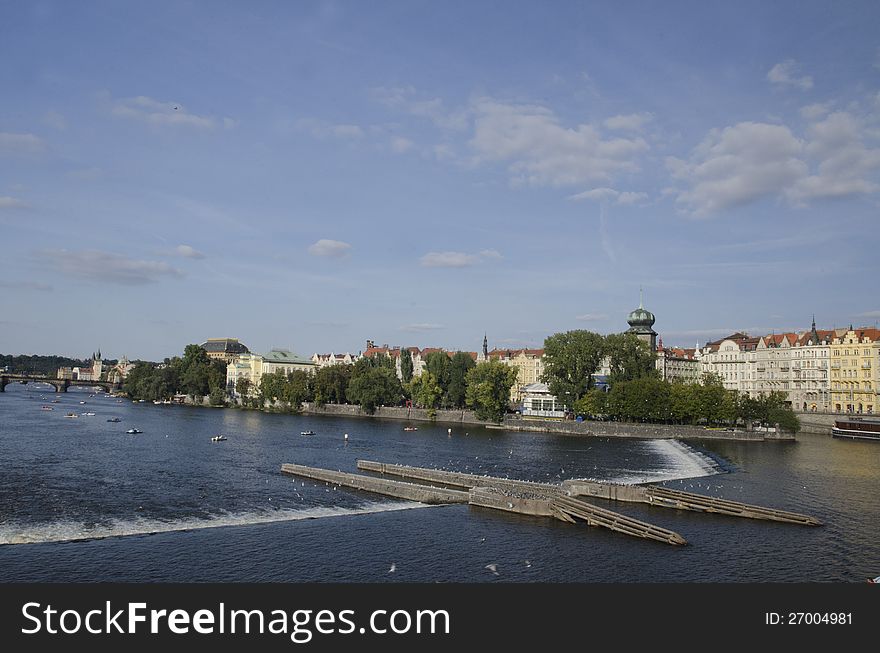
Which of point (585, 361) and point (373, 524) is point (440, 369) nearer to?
point (585, 361)

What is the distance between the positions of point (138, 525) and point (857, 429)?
382ft

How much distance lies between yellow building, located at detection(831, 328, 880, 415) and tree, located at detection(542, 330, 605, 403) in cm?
5336

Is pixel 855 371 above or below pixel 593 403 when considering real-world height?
above

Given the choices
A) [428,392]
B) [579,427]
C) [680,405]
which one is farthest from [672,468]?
[428,392]

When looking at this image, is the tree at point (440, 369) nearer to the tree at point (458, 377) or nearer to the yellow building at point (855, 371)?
the tree at point (458, 377)

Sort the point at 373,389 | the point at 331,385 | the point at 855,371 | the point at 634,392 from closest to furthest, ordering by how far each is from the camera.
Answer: the point at 634,392, the point at 855,371, the point at 373,389, the point at 331,385

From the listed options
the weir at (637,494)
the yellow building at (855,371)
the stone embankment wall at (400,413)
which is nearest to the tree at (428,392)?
the stone embankment wall at (400,413)

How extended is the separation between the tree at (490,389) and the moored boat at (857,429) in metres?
58.3

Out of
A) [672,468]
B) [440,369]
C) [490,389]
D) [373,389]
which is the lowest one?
[672,468]

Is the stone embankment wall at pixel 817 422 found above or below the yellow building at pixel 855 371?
below

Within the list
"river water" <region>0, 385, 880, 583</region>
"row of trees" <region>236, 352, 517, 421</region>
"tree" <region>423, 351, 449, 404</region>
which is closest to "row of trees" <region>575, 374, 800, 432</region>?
"row of trees" <region>236, 352, 517, 421</region>

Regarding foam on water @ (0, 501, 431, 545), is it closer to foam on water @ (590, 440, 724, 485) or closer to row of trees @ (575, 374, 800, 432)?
foam on water @ (590, 440, 724, 485)

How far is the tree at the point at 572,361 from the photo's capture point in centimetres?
13862

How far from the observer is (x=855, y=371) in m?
148
